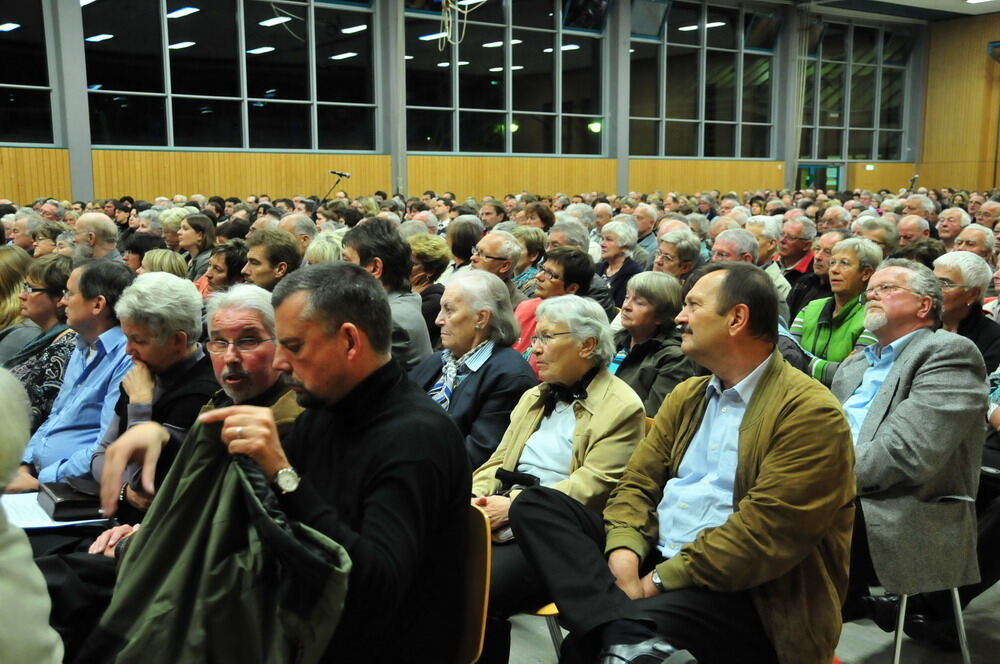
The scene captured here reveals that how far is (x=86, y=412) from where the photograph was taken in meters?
3.22

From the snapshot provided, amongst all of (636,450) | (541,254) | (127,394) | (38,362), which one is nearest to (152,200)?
(541,254)

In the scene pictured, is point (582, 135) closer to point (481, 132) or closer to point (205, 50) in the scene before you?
point (481, 132)

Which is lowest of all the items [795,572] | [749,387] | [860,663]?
[860,663]

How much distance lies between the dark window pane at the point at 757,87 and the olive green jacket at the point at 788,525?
2083cm

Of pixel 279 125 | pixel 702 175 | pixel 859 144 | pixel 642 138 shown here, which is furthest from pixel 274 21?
pixel 859 144

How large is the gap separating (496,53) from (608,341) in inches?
621

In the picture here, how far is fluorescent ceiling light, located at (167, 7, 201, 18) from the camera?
14.2 metres

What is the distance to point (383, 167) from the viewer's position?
54.6ft

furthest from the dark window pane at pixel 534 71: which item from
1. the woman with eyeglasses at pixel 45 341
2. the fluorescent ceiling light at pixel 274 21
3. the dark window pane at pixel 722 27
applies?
the woman with eyeglasses at pixel 45 341

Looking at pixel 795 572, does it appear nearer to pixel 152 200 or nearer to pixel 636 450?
pixel 636 450

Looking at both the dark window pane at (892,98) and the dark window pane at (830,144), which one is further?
the dark window pane at (892,98)

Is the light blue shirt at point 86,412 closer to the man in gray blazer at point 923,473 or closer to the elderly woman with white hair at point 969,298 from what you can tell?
the man in gray blazer at point 923,473

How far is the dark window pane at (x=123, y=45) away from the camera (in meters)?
13.7

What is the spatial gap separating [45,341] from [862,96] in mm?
24186
